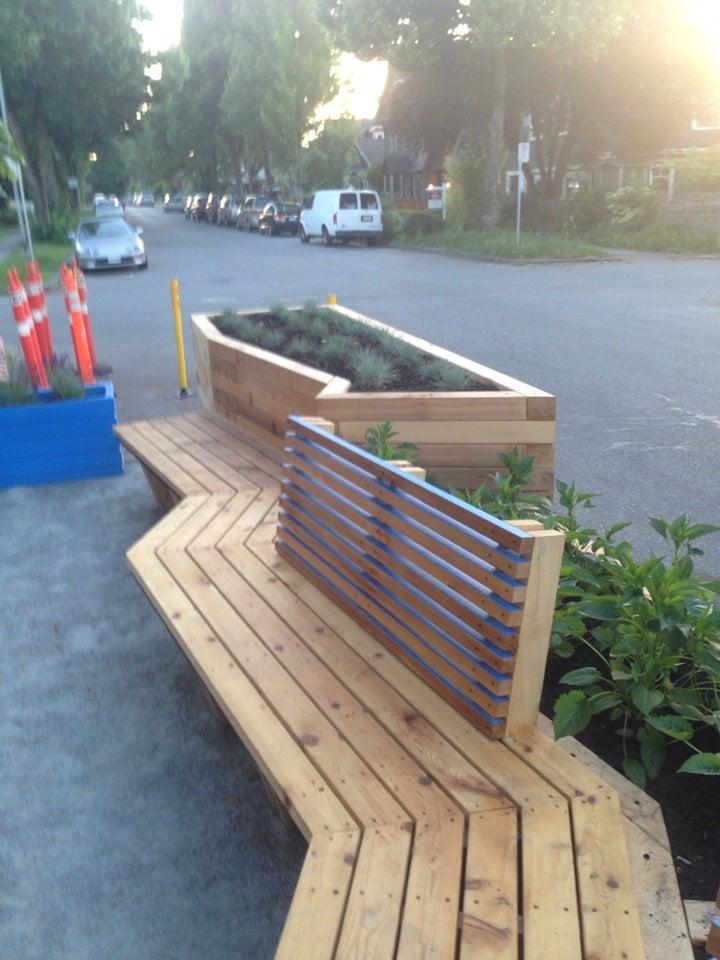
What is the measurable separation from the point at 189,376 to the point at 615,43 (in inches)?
1066

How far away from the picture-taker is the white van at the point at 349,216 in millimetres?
31625

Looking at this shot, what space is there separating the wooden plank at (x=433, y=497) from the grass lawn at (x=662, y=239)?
23496 mm

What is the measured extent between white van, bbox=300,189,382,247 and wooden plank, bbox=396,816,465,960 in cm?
3066

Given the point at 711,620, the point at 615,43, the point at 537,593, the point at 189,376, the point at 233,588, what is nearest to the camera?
the point at 537,593

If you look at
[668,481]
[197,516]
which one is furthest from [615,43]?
[197,516]

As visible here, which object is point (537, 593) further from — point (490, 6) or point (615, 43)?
point (615, 43)

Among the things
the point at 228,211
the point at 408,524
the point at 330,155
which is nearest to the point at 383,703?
the point at 408,524

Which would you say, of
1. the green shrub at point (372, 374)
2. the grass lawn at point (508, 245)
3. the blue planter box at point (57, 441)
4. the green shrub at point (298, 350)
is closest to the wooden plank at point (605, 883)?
the green shrub at point (372, 374)

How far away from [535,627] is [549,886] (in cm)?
71

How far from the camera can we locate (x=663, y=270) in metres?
20.7

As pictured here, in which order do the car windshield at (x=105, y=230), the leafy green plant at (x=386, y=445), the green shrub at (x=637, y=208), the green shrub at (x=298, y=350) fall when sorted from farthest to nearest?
the green shrub at (x=637, y=208), the car windshield at (x=105, y=230), the green shrub at (x=298, y=350), the leafy green plant at (x=386, y=445)

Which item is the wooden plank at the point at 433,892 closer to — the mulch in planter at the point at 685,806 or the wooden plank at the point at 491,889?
the wooden plank at the point at 491,889

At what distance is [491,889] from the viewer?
2.20m

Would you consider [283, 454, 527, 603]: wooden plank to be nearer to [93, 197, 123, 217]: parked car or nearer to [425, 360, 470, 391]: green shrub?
[425, 360, 470, 391]: green shrub
